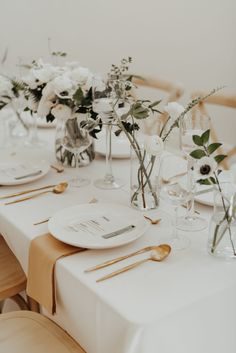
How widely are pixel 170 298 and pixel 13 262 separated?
0.84 meters

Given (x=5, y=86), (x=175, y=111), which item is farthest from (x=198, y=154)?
(x=5, y=86)

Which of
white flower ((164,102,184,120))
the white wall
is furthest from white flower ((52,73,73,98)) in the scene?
the white wall

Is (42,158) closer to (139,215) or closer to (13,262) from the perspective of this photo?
(13,262)

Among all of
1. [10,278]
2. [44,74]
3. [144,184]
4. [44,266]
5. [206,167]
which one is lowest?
[10,278]

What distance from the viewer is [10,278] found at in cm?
159

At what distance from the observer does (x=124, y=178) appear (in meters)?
1.67

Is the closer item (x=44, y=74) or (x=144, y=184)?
(x=144, y=184)

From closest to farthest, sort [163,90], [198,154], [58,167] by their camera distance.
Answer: [198,154], [58,167], [163,90]

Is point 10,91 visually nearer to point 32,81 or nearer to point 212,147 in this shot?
point 32,81

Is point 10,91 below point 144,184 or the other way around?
the other way around

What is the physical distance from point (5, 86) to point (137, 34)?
184 centimetres

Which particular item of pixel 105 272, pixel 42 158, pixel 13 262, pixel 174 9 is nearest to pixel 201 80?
pixel 174 9

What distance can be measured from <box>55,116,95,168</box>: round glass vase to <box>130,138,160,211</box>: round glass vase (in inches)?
10.1

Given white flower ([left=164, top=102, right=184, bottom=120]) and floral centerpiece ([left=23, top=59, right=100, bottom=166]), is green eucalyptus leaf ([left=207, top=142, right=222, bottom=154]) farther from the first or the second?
floral centerpiece ([left=23, top=59, right=100, bottom=166])
